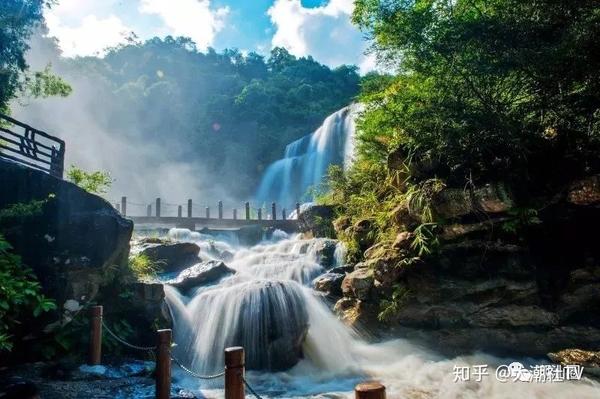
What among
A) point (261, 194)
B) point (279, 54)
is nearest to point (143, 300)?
point (261, 194)

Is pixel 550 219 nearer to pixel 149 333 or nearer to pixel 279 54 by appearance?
pixel 149 333

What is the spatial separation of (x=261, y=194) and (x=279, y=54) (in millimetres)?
28968

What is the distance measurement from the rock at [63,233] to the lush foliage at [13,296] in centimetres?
58

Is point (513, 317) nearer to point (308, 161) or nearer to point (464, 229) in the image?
point (464, 229)

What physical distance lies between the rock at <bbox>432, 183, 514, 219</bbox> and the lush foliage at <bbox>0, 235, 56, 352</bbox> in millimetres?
6328

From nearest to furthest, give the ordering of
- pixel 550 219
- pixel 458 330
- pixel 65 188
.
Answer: pixel 550 219, pixel 458 330, pixel 65 188

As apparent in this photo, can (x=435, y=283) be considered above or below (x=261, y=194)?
below

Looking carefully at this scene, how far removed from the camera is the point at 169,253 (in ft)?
41.4

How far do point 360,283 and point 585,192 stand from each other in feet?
13.9

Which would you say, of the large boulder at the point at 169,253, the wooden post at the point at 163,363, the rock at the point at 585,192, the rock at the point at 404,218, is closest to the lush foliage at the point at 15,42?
the large boulder at the point at 169,253

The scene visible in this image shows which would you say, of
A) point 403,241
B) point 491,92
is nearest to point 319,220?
point 403,241

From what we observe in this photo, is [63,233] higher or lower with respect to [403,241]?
higher

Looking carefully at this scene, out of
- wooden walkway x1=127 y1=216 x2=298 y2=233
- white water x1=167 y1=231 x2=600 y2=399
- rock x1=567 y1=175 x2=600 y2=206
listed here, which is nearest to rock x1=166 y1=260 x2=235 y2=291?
white water x1=167 y1=231 x2=600 y2=399

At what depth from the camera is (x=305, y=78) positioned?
1891 inches
